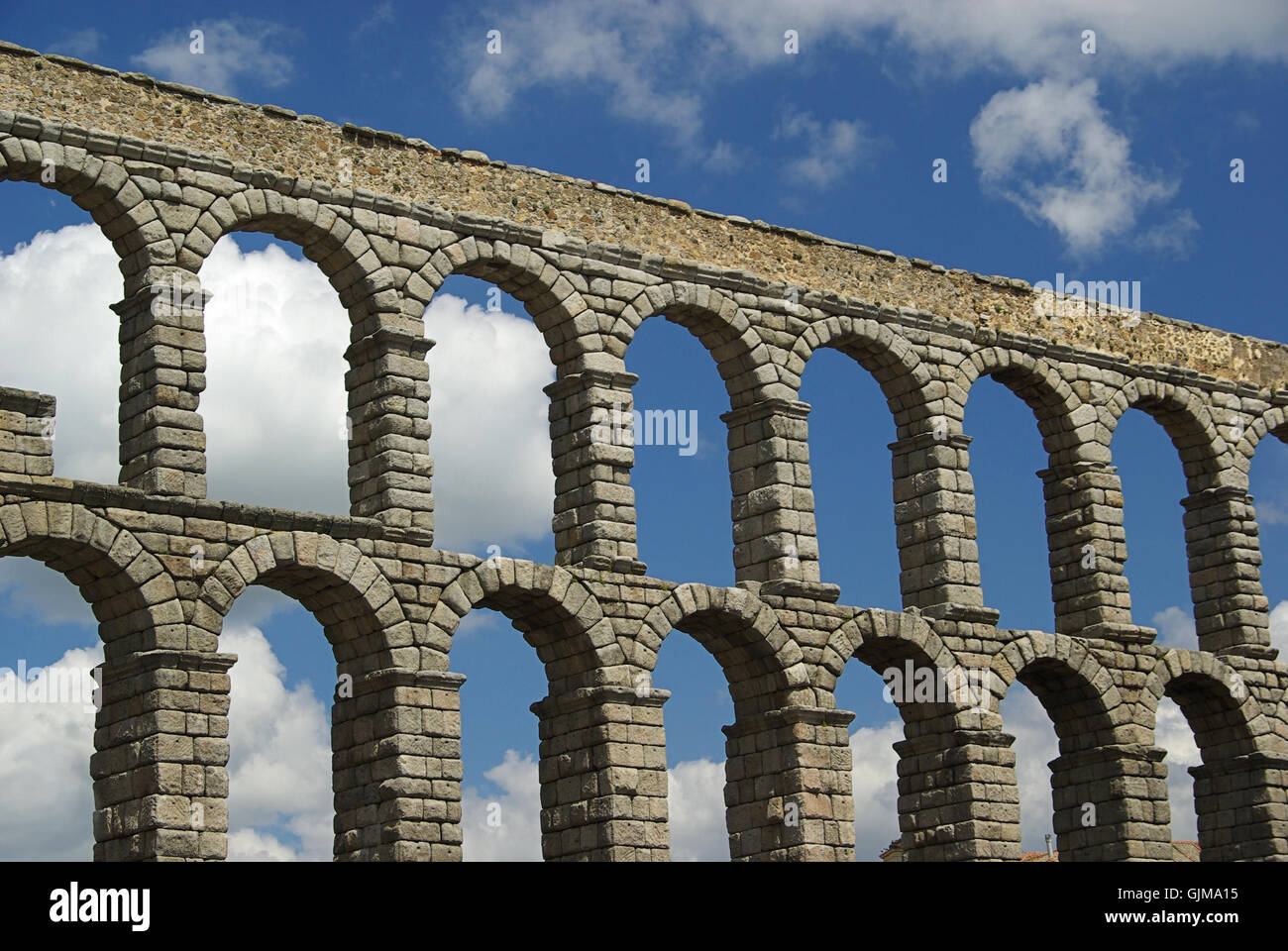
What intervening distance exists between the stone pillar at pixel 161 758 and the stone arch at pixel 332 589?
0.80m

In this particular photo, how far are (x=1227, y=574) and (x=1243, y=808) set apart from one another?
3656mm

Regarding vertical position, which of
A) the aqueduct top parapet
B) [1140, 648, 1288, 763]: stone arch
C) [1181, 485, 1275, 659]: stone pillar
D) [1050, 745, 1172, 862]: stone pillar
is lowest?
[1050, 745, 1172, 862]: stone pillar

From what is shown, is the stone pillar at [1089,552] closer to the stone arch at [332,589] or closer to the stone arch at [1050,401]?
the stone arch at [1050,401]

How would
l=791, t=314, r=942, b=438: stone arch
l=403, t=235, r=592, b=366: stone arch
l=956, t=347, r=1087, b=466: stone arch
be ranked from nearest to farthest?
l=403, t=235, r=592, b=366: stone arch < l=791, t=314, r=942, b=438: stone arch < l=956, t=347, r=1087, b=466: stone arch

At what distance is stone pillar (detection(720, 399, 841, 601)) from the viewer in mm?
27547

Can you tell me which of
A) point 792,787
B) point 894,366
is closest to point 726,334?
point 894,366

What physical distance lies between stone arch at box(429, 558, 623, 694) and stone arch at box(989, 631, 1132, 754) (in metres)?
6.55

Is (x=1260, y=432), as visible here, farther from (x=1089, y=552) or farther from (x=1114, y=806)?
(x=1114, y=806)

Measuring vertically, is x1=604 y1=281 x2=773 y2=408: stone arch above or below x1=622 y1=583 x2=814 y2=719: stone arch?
above

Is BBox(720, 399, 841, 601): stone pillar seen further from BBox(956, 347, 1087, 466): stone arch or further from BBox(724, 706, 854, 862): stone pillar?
BBox(956, 347, 1087, 466): stone arch

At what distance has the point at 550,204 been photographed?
27.5 m

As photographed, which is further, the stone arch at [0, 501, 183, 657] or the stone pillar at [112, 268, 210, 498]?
the stone pillar at [112, 268, 210, 498]

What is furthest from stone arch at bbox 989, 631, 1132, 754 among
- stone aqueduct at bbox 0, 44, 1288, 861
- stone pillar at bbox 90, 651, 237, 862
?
stone pillar at bbox 90, 651, 237, 862

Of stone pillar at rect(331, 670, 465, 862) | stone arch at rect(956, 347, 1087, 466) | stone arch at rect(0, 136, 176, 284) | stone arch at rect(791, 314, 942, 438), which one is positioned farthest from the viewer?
stone arch at rect(956, 347, 1087, 466)
